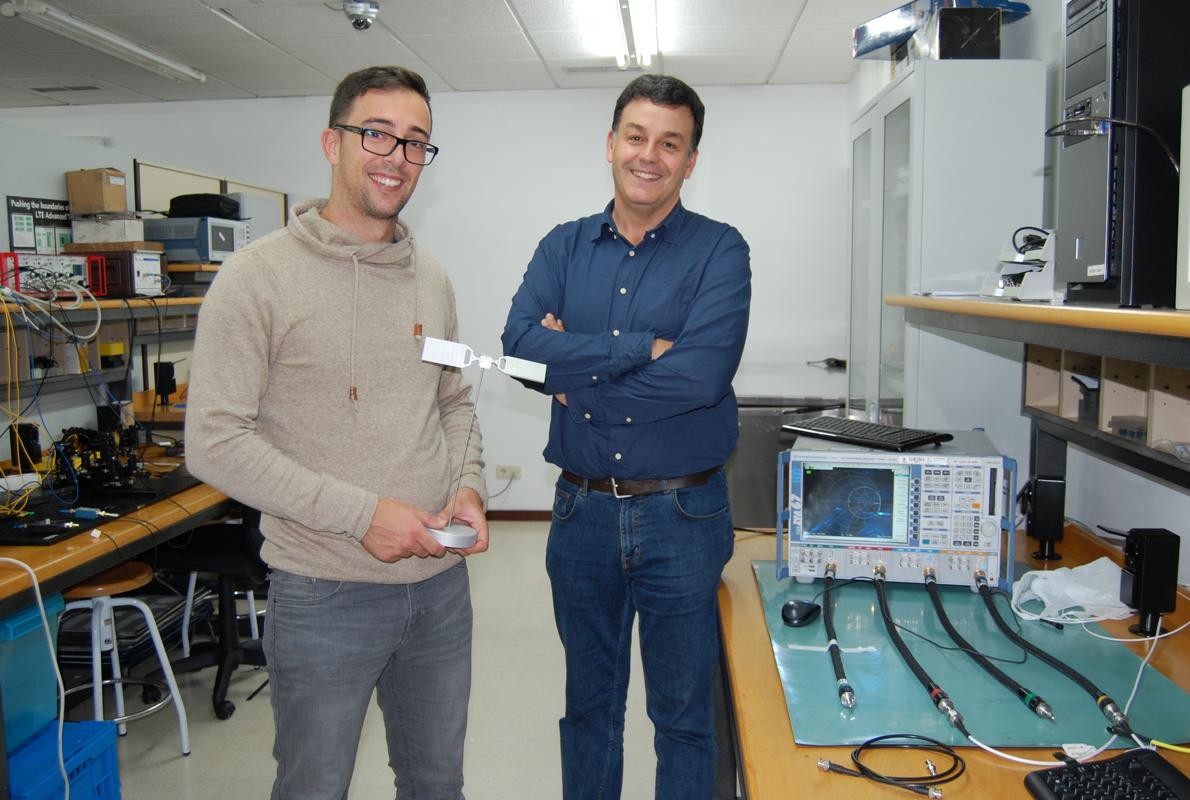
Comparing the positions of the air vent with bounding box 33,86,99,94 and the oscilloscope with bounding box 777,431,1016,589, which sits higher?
the air vent with bounding box 33,86,99,94

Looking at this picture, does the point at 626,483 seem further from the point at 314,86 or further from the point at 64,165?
the point at 314,86

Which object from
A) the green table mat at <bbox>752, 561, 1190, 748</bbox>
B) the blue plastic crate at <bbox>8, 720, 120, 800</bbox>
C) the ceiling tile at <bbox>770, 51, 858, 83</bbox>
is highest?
the ceiling tile at <bbox>770, 51, 858, 83</bbox>

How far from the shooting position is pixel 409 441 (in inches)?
58.2

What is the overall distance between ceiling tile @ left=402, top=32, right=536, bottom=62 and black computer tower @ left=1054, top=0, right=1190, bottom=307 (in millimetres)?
3350

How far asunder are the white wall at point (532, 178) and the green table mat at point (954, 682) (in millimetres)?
3626

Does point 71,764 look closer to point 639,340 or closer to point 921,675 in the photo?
point 639,340

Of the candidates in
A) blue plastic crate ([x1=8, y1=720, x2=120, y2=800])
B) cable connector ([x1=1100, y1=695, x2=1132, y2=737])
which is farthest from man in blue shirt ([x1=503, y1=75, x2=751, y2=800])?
blue plastic crate ([x1=8, y1=720, x2=120, y2=800])

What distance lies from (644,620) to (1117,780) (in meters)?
0.85

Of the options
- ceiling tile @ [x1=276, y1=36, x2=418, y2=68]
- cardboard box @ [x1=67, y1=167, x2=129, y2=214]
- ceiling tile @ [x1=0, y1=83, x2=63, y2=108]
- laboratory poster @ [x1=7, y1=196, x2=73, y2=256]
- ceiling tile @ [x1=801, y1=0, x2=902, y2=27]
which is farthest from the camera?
ceiling tile @ [x1=0, y1=83, x2=63, y2=108]

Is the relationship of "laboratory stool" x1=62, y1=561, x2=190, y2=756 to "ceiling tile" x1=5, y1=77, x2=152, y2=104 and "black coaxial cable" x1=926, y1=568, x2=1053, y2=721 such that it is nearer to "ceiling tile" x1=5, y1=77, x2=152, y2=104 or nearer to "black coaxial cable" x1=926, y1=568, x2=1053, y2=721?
"black coaxial cable" x1=926, y1=568, x2=1053, y2=721

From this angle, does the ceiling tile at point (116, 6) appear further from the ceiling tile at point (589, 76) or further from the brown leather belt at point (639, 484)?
the brown leather belt at point (639, 484)

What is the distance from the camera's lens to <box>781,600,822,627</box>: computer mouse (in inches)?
65.9

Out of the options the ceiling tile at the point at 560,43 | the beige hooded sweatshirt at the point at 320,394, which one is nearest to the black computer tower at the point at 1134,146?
the beige hooded sweatshirt at the point at 320,394

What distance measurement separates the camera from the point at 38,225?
10.6 ft
